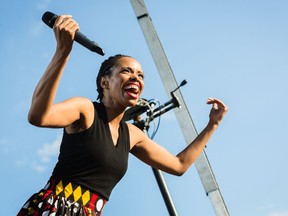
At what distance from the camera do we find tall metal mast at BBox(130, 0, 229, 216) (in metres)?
5.56

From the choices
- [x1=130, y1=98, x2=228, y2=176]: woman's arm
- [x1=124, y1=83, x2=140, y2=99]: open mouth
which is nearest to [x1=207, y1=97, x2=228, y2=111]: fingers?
[x1=130, y1=98, x2=228, y2=176]: woman's arm

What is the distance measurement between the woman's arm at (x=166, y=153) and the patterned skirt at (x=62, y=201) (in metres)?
0.60

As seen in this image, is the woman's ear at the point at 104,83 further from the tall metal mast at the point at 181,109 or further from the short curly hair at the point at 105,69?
the tall metal mast at the point at 181,109

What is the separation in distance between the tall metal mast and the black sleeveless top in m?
3.55

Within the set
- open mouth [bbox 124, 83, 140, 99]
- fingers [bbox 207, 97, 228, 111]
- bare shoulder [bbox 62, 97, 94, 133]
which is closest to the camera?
bare shoulder [bbox 62, 97, 94, 133]

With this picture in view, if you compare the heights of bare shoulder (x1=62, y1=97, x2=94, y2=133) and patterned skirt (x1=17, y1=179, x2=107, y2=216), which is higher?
bare shoulder (x1=62, y1=97, x2=94, y2=133)

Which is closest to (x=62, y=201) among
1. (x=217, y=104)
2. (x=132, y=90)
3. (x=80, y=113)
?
(x=80, y=113)

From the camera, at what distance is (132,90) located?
2.48 meters

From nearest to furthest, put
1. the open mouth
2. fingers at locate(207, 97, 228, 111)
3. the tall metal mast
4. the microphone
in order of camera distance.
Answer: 1. the microphone
2. the open mouth
3. fingers at locate(207, 97, 228, 111)
4. the tall metal mast

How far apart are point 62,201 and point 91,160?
0.24m

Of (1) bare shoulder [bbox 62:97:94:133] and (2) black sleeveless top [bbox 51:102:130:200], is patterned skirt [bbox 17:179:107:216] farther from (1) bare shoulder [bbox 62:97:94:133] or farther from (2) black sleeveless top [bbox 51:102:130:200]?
(1) bare shoulder [bbox 62:97:94:133]

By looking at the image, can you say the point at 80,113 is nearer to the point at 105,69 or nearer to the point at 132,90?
the point at 132,90

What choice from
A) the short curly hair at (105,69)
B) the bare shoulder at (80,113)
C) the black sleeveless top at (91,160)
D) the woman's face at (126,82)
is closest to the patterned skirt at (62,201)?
the black sleeveless top at (91,160)

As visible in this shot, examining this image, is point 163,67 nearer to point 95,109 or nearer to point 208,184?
point 208,184
